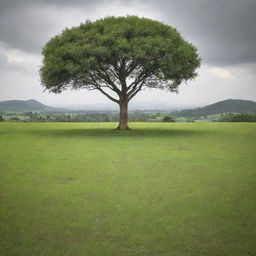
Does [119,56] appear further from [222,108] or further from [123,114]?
[222,108]

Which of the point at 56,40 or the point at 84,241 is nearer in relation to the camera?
the point at 84,241

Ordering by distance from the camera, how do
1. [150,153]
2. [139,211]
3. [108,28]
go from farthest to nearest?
1. [108,28]
2. [150,153]
3. [139,211]

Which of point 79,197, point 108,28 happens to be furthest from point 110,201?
point 108,28

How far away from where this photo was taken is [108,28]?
32125 mm

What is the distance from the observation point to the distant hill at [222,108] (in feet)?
407

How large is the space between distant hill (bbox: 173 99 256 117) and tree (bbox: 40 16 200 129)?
3452 inches

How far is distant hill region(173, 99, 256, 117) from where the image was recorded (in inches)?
4879

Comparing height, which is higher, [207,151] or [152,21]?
[152,21]

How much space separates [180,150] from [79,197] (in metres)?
11.1

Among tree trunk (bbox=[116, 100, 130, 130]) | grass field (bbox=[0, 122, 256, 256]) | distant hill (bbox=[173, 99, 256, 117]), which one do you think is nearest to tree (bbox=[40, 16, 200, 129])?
tree trunk (bbox=[116, 100, 130, 130])

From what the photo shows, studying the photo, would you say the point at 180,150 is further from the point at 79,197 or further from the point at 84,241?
the point at 84,241

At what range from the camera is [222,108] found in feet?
443

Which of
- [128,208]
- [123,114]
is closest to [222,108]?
[123,114]

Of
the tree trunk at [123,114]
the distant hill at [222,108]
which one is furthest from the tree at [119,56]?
the distant hill at [222,108]
